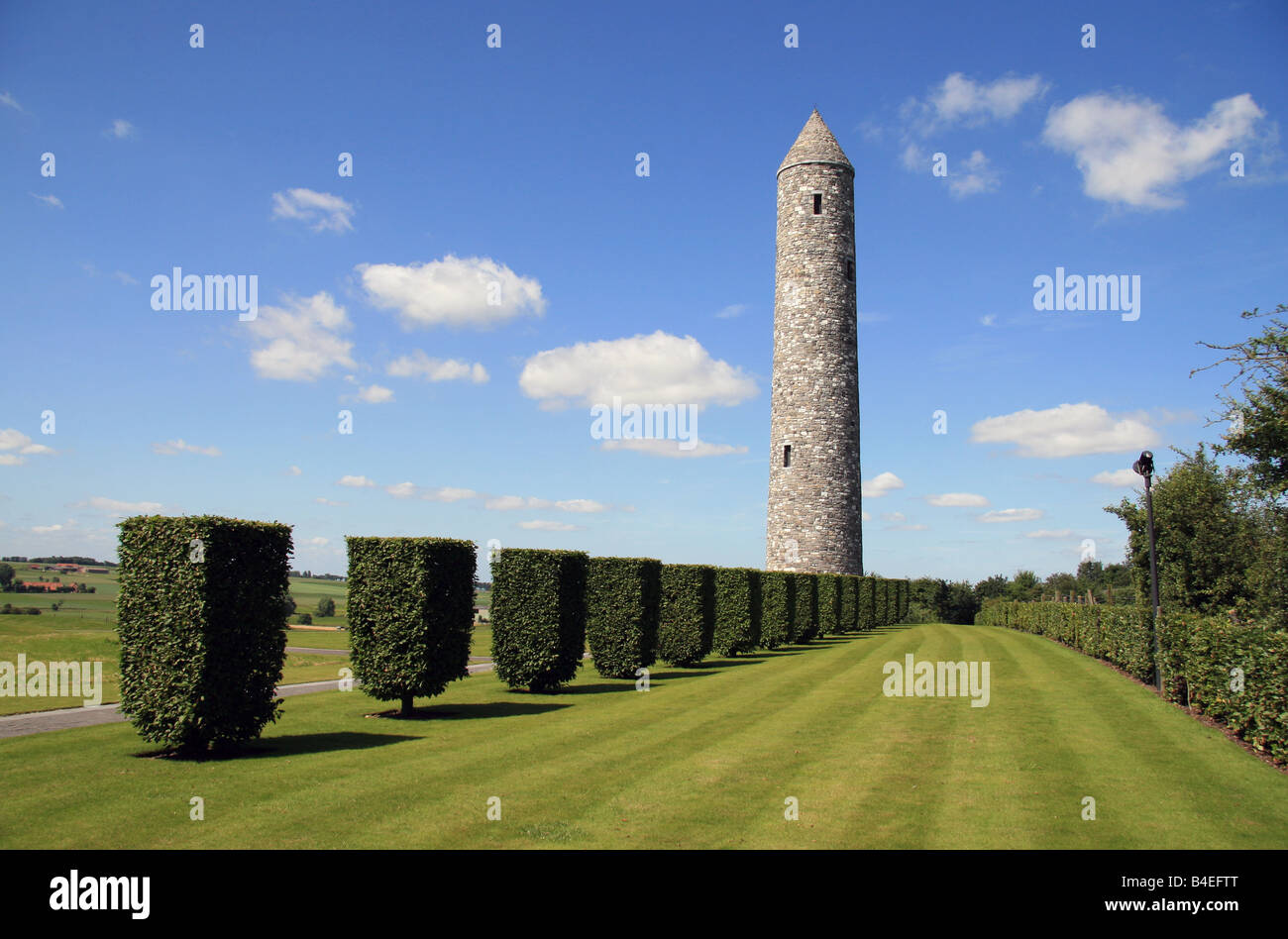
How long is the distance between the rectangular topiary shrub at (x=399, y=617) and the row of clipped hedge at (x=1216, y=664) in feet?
46.3

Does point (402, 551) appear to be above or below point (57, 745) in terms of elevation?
above

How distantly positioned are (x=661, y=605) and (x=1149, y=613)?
1345 cm

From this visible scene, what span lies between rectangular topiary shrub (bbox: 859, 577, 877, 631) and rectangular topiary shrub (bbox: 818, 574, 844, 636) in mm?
4503

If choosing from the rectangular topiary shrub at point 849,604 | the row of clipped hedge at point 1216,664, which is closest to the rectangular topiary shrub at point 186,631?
the row of clipped hedge at point 1216,664

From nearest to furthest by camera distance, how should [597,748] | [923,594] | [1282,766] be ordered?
1. [1282,766]
2. [597,748]
3. [923,594]

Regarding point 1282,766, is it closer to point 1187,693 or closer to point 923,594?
point 1187,693

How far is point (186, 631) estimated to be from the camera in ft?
37.3

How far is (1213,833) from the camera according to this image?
8.31 meters

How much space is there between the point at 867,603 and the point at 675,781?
4058 centimetres

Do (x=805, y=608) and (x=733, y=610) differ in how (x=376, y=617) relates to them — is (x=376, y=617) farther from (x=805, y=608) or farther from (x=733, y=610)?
(x=805, y=608)

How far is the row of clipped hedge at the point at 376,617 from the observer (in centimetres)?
1144

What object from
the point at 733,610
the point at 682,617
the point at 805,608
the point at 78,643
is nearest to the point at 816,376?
the point at 805,608

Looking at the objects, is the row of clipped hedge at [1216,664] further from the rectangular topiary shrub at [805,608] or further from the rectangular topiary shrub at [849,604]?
the rectangular topiary shrub at [849,604]
